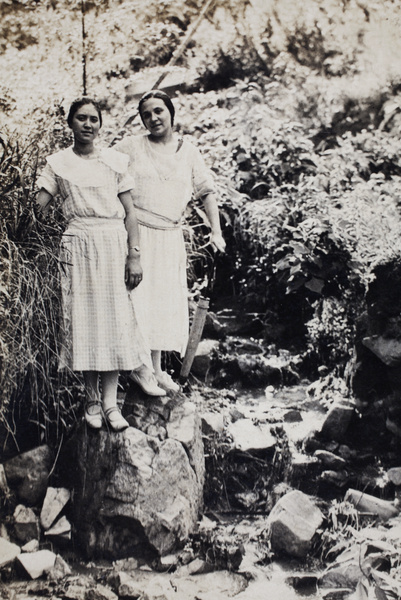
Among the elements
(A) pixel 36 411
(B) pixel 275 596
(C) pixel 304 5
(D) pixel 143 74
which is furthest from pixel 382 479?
(D) pixel 143 74

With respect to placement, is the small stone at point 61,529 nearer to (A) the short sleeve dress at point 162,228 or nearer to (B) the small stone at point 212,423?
(A) the short sleeve dress at point 162,228

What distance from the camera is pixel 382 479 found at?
8.29ft

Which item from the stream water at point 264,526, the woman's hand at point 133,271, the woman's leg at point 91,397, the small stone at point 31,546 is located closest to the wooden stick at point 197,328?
the woman's hand at point 133,271

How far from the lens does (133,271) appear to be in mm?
2100

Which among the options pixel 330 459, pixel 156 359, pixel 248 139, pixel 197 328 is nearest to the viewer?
pixel 156 359

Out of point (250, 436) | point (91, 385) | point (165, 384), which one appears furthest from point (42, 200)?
point (250, 436)

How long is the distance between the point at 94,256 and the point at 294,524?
4.41ft

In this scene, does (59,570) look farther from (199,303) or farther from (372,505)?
(372,505)

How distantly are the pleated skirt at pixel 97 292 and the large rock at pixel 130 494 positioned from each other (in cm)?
32

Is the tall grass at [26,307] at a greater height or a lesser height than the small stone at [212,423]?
greater

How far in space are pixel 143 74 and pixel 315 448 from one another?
95.2 inches

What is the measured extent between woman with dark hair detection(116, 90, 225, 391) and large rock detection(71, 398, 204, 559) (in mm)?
330

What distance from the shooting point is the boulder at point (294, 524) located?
2.11m

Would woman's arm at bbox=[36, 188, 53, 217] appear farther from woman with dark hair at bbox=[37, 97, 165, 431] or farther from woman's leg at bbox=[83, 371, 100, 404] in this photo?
woman's leg at bbox=[83, 371, 100, 404]
